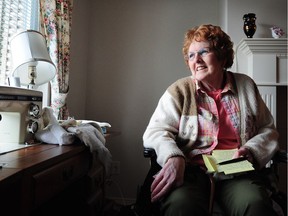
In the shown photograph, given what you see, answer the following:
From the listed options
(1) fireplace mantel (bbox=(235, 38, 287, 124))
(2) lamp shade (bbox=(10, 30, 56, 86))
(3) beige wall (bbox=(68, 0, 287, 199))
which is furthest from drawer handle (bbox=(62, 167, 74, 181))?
(1) fireplace mantel (bbox=(235, 38, 287, 124))

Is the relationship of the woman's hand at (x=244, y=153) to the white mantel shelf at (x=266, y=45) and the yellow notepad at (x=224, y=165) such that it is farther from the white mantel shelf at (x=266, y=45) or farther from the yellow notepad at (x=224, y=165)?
the white mantel shelf at (x=266, y=45)

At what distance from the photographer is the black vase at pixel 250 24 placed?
185cm

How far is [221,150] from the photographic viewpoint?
1.13 metres

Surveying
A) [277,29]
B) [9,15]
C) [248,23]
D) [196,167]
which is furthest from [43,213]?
[277,29]

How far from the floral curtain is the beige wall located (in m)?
→ 0.46

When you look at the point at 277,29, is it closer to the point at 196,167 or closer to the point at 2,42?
the point at 196,167

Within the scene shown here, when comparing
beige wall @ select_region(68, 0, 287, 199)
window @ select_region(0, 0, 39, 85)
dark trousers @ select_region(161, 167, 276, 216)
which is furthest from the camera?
beige wall @ select_region(68, 0, 287, 199)

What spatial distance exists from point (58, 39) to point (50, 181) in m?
1.13

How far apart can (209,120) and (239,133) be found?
16cm

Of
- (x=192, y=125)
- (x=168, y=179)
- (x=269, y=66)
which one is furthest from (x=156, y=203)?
(x=269, y=66)

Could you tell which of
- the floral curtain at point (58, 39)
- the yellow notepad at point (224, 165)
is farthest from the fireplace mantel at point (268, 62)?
the floral curtain at point (58, 39)

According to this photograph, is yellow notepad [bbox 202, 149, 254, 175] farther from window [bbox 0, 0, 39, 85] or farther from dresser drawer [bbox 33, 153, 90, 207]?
window [bbox 0, 0, 39, 85]

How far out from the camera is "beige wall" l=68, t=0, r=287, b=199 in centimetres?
229

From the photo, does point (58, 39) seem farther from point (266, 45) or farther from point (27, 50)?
point (266, 45)
